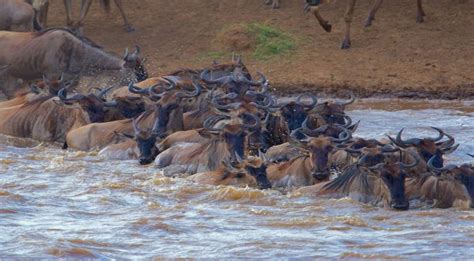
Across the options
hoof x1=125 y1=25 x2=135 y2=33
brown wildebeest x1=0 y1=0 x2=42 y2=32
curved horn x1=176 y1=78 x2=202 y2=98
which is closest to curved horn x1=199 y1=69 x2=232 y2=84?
curved horn x1=176 y1=78 x2=202 y2=98

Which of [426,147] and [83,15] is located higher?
[426,147]

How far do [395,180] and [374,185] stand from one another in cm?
48

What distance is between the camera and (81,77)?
19.2 meters

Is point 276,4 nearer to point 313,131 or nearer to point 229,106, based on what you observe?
point 229,106

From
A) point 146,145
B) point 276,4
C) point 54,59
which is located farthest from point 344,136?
point 276,4

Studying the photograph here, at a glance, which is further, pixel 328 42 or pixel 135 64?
pixel 328 42

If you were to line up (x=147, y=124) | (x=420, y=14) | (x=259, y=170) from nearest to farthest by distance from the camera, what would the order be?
(x=259, y=170)
(x=147, y=124)
(x=420, y=14)

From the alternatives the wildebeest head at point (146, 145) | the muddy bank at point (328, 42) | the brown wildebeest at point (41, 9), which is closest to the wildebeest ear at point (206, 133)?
the wildebeest head at point (146, 145)

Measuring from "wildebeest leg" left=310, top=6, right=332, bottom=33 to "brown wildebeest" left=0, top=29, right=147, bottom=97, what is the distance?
4173mm

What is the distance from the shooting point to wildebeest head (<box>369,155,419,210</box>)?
1163 centimetres

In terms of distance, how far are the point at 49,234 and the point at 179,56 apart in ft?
39.1

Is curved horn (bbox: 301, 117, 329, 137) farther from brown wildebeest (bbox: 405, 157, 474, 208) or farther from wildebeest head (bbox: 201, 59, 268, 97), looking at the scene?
wildebeest head (bbox: 201, 59, 268, 97)

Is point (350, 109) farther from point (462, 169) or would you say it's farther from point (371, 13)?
point (462, 169)

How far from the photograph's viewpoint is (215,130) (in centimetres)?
1346
